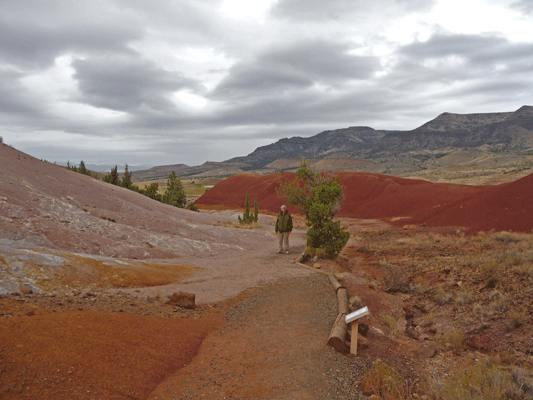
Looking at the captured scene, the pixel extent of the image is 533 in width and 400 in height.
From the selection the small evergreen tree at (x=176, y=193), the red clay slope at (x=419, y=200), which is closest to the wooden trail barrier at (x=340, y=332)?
the red clay slope at (x=419, y=200)

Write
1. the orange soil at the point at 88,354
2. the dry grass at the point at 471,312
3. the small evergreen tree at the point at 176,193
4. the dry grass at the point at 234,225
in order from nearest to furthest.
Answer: the orange soil at the point at 88,354
the dry grass at the point at 471,312
the dry grass at the point at 234,225
the small evergreen tree at the point at 176,193

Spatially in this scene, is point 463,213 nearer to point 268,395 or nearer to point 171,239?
point 171,239

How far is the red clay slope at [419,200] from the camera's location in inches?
984

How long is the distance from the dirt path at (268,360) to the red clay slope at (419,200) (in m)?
20.4

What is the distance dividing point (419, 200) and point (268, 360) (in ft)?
136

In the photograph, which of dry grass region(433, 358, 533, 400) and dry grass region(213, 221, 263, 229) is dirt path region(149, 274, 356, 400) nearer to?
dry grass region(433, 358, 533, 400)

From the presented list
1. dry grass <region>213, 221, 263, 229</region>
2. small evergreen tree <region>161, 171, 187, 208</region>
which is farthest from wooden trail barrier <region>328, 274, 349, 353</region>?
small evergreen tree <region>161, 171, 187, 208</region>

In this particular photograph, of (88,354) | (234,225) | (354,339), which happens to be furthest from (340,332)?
(234,225)

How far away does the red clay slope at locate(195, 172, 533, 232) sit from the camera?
24984 mm

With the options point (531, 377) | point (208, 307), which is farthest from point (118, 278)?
point (531, 377)

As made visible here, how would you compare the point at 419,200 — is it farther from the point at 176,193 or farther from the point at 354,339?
the point at 354,339

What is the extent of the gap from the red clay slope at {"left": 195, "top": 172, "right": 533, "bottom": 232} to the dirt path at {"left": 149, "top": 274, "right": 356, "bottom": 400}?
2040 centimetres

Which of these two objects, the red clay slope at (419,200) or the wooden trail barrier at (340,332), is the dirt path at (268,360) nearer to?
the wooden trail barrier at (340,332)

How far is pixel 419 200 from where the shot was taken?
4250 centimetres
